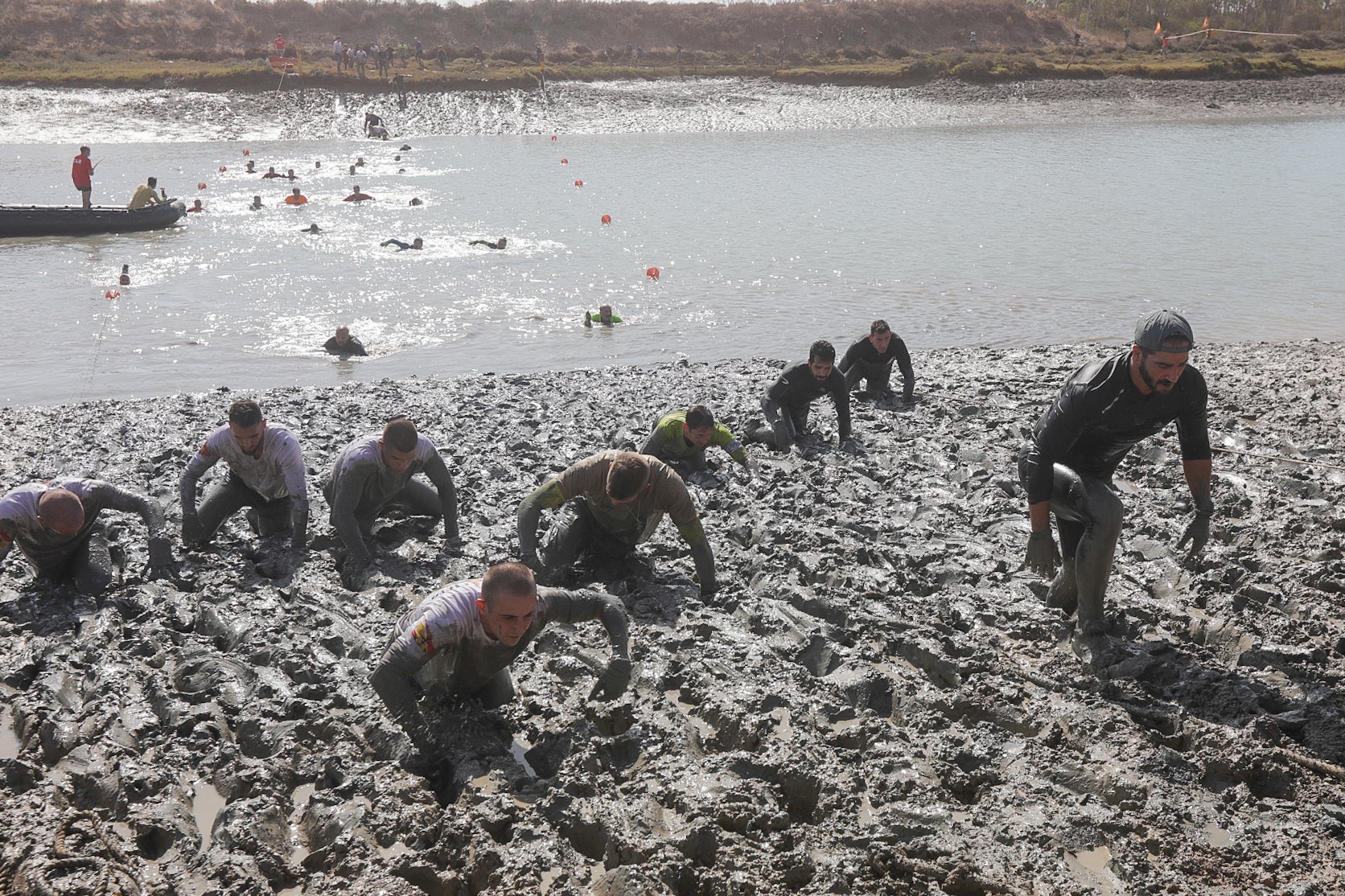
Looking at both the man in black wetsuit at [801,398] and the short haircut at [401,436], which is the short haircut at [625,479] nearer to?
the short haircut at [401,436]

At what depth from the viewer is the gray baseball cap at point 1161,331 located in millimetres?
5295

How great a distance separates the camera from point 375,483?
309 inches

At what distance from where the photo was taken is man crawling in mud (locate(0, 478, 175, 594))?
6820 mm

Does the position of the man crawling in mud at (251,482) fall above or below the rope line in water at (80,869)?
above

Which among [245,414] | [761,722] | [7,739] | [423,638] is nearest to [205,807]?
[423,638]

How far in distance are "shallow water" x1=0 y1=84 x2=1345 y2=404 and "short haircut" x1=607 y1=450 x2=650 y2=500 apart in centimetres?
829

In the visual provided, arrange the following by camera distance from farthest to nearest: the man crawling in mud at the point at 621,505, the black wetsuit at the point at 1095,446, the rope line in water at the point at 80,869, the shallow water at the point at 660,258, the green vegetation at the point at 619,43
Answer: the green vegetation at the point at 619,43, the shallow water at the point at 660,258, the man crawling in mud at the point at 621,505, the black wetsuit at the point at 1095,446, the rope line in water at the point at 80,869

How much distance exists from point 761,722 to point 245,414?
4475 mm

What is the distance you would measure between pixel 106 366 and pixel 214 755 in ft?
36.4

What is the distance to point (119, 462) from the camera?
9.95 metres

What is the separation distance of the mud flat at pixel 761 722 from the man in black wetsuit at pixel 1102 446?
1.58ft

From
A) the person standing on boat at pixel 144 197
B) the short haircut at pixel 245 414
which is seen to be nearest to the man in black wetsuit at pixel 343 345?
the short haircut at pixel 245 414

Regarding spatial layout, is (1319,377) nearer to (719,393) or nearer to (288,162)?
(719,393)

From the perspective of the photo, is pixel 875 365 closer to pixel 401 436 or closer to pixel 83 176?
pixel 401 436
